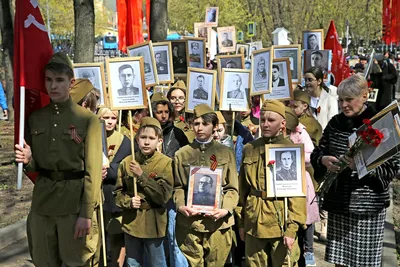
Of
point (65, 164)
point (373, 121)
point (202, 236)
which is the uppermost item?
point (373, 121)

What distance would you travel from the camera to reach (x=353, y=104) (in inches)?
200

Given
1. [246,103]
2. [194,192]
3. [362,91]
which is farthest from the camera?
[246,103]

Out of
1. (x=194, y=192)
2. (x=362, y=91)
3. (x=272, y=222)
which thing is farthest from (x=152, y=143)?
(x=362, y=91)

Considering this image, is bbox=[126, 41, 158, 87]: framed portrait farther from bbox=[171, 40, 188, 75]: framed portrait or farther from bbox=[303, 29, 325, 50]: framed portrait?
bbox=[303, 29, 325, 50]: framed portrait

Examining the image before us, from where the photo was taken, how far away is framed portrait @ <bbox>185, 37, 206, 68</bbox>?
9781 millimetres

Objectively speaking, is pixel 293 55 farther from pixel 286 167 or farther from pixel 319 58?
pixel 286 167

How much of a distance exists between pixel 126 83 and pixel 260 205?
2286 millimetres

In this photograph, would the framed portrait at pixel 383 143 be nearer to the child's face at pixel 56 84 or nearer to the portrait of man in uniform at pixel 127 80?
the child's face at pixel 56 84

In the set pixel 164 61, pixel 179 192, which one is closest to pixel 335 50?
pixel 164 61

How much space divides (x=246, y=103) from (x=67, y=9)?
151 feet

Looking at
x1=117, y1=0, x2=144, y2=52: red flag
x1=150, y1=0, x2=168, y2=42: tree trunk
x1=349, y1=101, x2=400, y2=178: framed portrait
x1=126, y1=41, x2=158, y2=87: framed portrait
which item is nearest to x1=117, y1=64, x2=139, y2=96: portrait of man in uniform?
x1=126, y1=41, x2=158, y2=87: framed portrait

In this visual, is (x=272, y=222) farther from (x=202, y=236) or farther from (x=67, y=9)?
(x=67, y=9)

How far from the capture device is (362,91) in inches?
199

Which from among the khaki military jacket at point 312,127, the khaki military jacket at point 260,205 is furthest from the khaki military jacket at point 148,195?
the khaki military jacket at point 312,127
